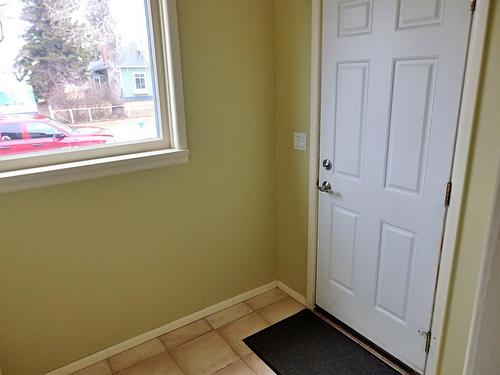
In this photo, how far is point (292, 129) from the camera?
234 cm

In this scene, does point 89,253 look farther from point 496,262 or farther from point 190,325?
point 496,262

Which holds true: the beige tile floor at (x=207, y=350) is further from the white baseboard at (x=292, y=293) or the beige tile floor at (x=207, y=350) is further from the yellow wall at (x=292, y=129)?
the yellow wall at (x=292, y=129)

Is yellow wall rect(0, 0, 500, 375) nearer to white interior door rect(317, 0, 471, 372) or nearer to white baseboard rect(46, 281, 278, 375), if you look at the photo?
white baseboard rect(46, 281, 278, 375)

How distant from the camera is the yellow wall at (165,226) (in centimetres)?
182

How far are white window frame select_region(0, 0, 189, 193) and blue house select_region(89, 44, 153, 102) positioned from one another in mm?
59

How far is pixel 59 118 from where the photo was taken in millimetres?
1810

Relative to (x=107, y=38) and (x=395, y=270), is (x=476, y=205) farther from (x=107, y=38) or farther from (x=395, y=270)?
(x=107, y=38)

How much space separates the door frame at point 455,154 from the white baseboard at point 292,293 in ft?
1.03

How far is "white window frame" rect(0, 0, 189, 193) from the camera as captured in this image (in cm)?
171

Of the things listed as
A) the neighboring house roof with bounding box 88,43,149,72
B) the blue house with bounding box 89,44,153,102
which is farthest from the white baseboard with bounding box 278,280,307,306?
the neighboring house roof with bounding box 88,43,149,72

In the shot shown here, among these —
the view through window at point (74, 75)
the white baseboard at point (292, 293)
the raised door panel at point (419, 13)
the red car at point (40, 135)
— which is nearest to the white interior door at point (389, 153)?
the raised door panel at point (419, 13)

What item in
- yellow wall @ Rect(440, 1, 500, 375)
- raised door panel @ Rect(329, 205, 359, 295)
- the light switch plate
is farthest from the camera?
the light switch plate

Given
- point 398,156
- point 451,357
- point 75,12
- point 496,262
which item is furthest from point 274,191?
point 496,262

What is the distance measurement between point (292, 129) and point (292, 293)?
1165 millimetres
